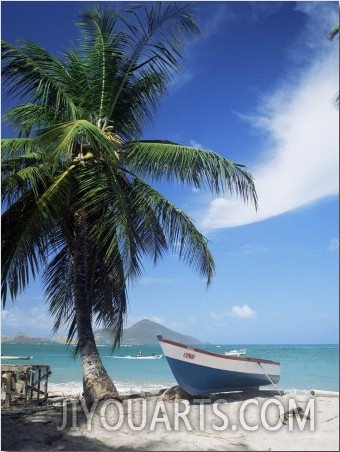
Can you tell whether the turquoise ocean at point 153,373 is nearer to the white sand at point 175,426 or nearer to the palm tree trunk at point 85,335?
the palm tree trunk at point 85,335

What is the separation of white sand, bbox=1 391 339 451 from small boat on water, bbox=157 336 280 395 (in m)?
0.40

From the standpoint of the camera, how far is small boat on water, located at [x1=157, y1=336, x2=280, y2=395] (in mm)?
7957

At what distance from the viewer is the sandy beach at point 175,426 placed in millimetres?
5457

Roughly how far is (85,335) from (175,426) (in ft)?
7.16

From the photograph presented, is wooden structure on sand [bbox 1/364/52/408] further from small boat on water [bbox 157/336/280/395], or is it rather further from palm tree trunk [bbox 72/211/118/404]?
small boat on water [bbox 157/336/280/395]

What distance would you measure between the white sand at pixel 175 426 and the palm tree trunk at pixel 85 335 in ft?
0.86

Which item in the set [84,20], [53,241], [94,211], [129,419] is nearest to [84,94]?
[84,20]

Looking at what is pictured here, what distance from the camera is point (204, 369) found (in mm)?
8047

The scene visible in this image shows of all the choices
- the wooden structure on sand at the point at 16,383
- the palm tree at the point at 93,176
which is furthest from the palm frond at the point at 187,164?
the wooden structure on sand at the point at 16,383

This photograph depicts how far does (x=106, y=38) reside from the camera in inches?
333

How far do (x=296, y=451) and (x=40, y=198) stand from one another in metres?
4.87

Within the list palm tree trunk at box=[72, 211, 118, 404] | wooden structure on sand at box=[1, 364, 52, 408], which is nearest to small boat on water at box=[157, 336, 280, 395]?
palm tree trunk at box=[72, 211, 118, 404]

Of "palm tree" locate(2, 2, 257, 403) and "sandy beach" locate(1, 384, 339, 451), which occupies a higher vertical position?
"palm tree" locate(2, 2, 257, 403)

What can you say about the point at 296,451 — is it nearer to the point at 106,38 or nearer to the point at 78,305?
the point at 78,305
